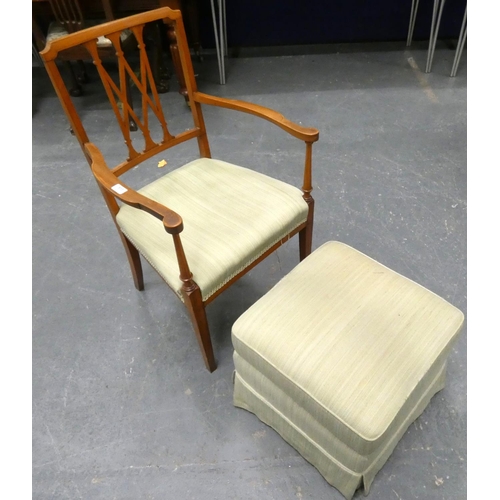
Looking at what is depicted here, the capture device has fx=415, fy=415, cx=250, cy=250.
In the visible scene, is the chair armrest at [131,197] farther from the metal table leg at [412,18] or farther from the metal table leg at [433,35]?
the metal table leg at [412,18]

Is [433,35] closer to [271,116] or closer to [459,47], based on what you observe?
[459,47]

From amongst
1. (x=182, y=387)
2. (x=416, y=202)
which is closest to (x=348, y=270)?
(x=182, y=387)

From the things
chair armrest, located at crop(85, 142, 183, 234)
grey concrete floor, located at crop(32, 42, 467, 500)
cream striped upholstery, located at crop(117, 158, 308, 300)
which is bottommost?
grey concrete floor, located at crop(32, 42, 467, 500)

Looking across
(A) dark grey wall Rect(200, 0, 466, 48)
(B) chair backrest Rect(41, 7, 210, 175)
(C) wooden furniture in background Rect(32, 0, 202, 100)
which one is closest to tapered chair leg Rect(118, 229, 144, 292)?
(B) chair backrest Rect(41, 7, 210, 175)

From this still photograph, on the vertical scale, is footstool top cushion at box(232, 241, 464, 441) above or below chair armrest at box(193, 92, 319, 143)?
below

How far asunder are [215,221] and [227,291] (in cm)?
45

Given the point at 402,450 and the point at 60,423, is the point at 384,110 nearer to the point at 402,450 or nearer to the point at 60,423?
the point at 402,450

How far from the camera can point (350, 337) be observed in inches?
36.8

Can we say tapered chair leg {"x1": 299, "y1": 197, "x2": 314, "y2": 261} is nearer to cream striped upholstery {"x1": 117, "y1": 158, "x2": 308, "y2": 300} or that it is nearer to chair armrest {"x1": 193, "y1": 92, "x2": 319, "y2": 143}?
cream striped upholstery {"x1": 117, "y1": 158, "x2": 308, "y2": 300}

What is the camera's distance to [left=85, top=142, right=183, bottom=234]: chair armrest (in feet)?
2.86

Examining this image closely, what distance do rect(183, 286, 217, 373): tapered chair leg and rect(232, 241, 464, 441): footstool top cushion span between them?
13 cm

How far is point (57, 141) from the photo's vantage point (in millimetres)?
2322

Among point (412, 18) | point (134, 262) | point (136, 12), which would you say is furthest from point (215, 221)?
point (412, 18)

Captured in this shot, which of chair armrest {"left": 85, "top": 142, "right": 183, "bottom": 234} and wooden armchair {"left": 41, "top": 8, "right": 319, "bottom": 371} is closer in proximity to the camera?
chair armrest {"left": 85, "top": 142, "right": 183, "bottom": 234}
